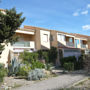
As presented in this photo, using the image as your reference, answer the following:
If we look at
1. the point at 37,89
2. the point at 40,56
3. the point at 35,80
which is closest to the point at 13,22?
the point at 35,80

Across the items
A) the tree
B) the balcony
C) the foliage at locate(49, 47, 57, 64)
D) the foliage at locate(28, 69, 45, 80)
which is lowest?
the foliage at locate(28, 69, 45, 80)

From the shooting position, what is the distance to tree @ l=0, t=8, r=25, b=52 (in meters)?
10.9

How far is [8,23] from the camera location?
37.9 ft

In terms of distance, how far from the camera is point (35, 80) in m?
10.1

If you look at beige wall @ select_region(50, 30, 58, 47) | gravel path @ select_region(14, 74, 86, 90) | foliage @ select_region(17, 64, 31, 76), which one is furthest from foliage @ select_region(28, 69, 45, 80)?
beige wall @ select_region(50, 30, 58, 47)

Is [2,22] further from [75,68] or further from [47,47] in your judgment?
[47,47]

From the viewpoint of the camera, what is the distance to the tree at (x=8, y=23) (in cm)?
1093

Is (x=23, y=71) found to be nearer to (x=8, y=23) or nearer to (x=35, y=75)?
(x=35, y=75)

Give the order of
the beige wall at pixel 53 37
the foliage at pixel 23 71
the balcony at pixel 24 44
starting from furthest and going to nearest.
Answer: the beige wall at pixel 53 37, the balcony at pixel 24 44, the foliage at pixel 23 71

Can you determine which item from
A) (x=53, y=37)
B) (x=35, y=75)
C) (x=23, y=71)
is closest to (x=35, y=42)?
(x=53, y=37)

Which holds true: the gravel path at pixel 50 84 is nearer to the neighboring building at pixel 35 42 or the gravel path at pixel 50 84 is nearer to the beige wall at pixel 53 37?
the neighboring building at pixel 35 42

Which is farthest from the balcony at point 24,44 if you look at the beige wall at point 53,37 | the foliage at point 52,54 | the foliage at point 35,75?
the foliage at point 35,75

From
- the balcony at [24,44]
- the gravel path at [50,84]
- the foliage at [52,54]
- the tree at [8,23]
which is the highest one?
the tree at [8,23]

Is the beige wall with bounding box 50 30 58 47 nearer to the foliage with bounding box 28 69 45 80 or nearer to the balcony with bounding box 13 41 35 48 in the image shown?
the balcony with bounding box 13 41 35 48
